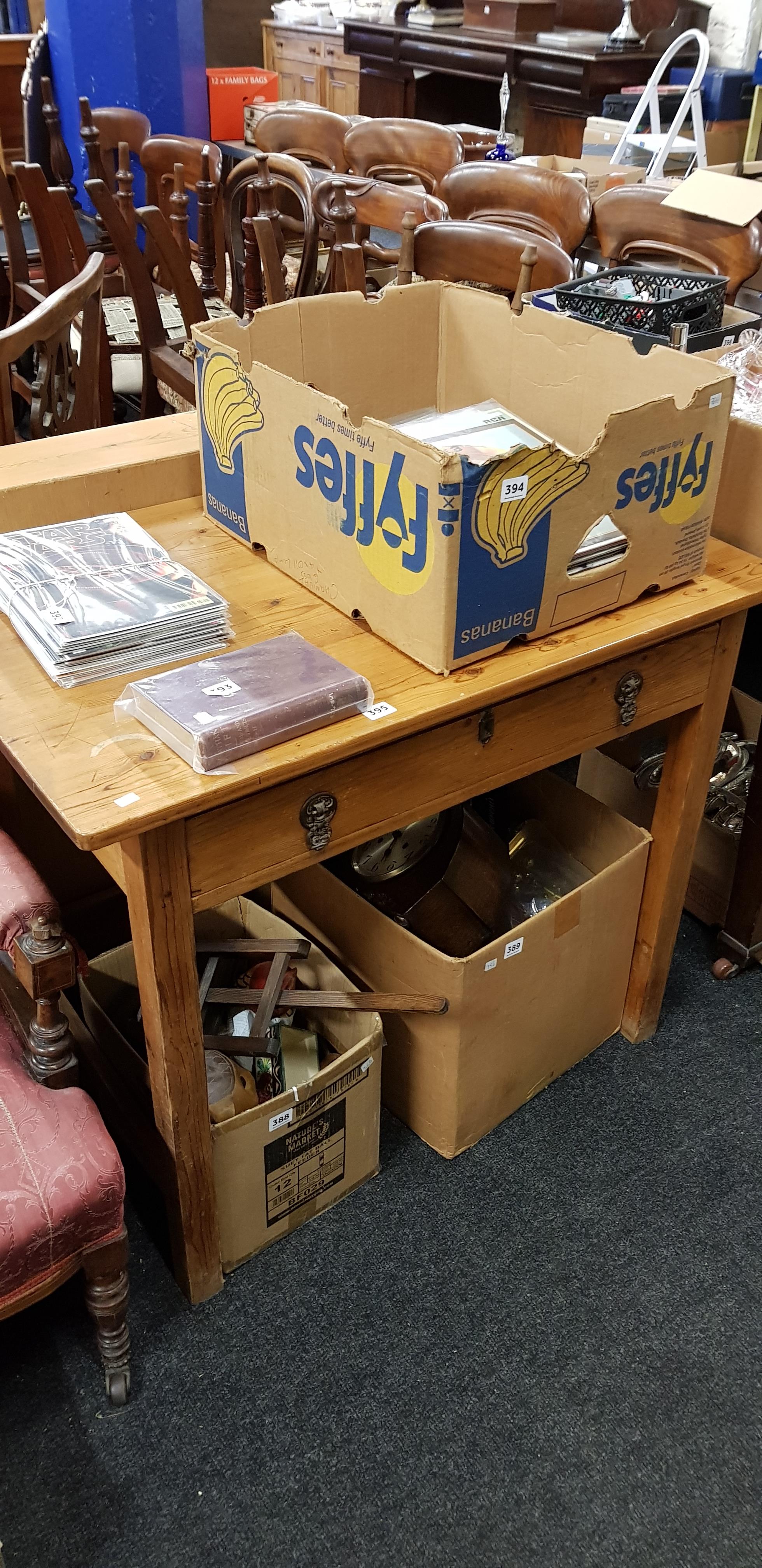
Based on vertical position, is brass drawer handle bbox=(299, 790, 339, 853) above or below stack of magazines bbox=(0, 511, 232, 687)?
below

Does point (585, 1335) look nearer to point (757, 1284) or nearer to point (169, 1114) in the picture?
point (757, 1284)

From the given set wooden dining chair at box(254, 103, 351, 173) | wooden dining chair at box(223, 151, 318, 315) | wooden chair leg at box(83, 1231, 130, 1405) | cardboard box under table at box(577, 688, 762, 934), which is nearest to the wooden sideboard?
wooden dining chair at box(254, 103, 351, 173)

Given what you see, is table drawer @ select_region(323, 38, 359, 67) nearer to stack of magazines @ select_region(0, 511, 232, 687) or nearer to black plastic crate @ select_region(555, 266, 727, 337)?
black plastic crate @ select_region(555, 266, 727, 337)

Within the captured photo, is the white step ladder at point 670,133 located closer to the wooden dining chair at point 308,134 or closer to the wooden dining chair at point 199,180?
the wooden dining chair at point 308,134

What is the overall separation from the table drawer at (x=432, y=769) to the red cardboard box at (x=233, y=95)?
207 inches

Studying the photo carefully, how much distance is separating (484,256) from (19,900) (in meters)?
1.65

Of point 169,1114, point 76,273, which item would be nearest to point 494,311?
point 169,1114

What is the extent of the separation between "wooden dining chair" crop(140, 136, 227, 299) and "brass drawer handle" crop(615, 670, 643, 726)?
80.6 inches

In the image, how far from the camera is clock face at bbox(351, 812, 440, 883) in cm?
163

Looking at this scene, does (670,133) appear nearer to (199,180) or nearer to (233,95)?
(199,180)

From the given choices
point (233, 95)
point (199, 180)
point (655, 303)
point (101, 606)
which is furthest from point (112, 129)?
point (101, 606)

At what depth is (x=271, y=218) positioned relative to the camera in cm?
259

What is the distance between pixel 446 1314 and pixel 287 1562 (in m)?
0.32

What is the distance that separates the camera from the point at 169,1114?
1.25m
